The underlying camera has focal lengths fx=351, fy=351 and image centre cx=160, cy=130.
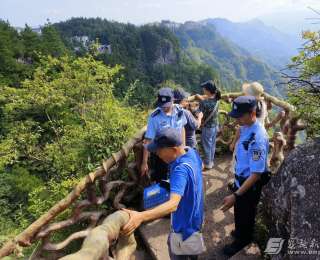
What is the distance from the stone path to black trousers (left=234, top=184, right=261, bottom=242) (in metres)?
0.20

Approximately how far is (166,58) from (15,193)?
91.7 m

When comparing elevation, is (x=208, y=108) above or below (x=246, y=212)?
above

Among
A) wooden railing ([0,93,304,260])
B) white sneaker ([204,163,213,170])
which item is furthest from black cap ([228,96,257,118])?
white sneaker ([204,163,213,170])

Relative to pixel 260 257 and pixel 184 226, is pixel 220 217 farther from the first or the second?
pixel 184 226

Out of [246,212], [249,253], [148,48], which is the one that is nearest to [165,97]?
[246,212]

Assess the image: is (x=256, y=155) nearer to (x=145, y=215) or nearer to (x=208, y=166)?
(x=145, y=215)

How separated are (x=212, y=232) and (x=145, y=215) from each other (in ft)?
7.76

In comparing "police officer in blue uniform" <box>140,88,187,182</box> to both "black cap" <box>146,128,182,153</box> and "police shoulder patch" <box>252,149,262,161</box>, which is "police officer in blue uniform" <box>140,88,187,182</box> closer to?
"police shoulder patch" <box>252,149,262,161</box>

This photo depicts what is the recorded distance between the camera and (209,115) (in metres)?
5.02

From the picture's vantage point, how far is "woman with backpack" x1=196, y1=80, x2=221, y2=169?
493cm

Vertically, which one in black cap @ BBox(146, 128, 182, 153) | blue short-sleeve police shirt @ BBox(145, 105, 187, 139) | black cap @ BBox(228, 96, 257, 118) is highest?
black cap @ BBox(228, 96, 257, 118)

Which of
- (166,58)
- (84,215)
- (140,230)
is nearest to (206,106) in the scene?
(140,230)

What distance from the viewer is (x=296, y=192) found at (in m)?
2.68

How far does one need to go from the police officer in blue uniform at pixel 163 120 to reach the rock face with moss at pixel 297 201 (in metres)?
1.22
